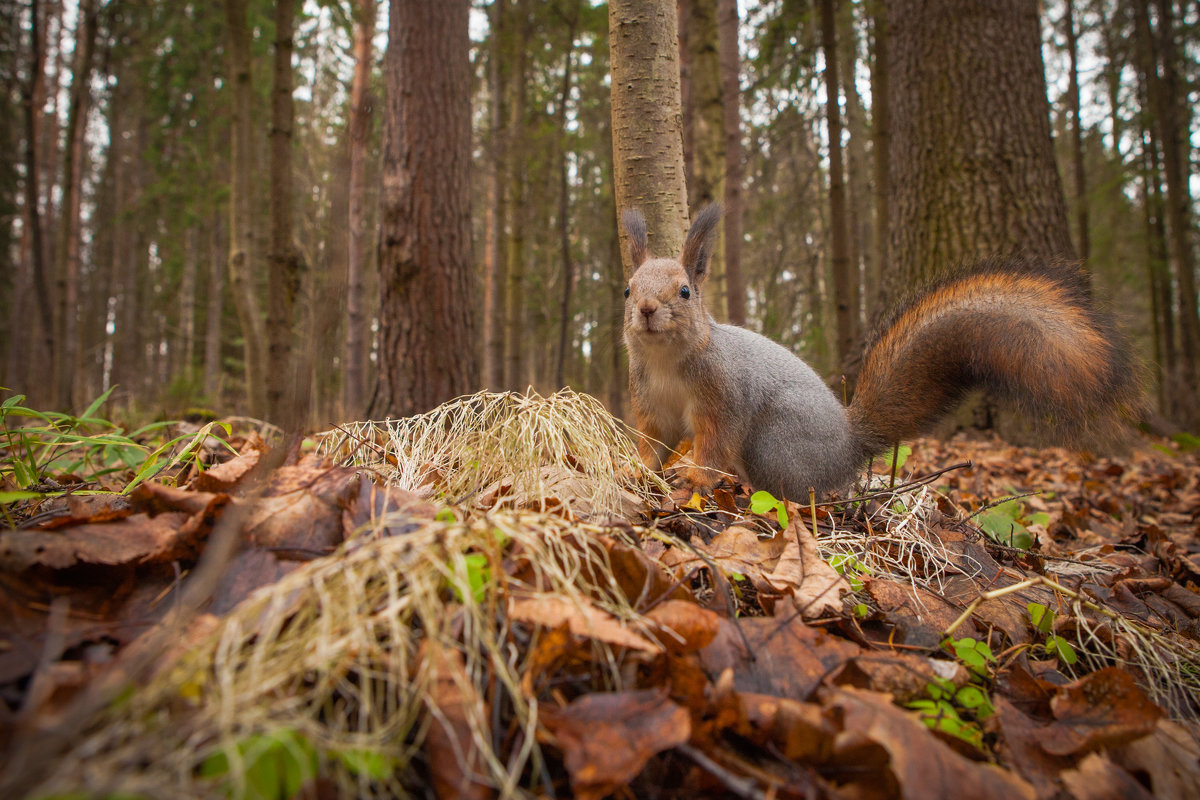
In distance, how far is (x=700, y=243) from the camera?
9.39ft

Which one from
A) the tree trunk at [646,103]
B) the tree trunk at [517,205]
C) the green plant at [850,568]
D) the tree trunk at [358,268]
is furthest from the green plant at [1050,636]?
the tree trunk at [517,205]

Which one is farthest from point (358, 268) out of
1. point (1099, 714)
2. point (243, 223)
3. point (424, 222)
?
point (1099, 714)

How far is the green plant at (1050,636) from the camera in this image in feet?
5.16

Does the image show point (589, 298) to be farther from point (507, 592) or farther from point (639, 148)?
point (507, 592)

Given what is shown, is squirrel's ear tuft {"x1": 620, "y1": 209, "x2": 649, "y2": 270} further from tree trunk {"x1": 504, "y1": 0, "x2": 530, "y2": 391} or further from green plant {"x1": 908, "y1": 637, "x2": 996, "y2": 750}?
tree trunk {"x1": 504, "y1": 0, "x2": 530, "y2": 391}

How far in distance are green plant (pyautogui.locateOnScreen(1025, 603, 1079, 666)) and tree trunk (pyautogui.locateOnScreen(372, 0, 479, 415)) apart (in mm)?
4396

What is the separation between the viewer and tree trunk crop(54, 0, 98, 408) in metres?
7.98

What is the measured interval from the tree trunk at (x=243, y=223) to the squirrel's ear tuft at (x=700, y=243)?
15.3ft

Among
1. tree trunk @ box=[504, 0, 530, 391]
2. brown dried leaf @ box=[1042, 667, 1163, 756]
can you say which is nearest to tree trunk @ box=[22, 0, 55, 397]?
tree trunk @ box=[504, 0, 530, 391]

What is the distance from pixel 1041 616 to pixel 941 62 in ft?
17.4

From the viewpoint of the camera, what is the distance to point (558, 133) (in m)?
10.3

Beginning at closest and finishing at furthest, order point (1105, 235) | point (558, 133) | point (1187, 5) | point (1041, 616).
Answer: point (1041, 616)
point (558, 133)
point (1187, 5)
point (1105, 235)

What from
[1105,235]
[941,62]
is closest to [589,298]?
[1105,235]

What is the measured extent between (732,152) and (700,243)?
15.2 ft
